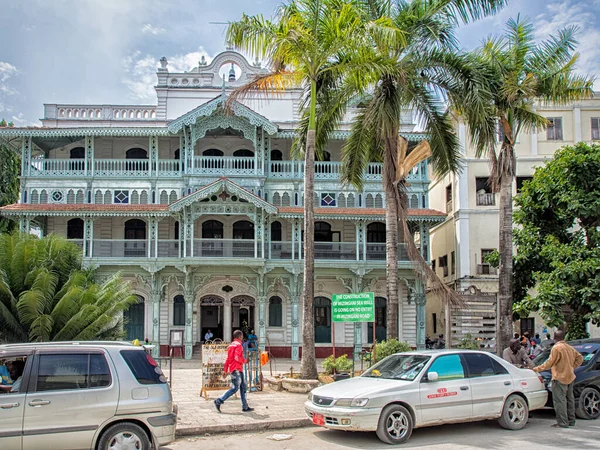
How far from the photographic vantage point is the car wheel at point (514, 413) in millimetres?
10773

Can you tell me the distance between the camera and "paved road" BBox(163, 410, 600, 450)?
952 cm

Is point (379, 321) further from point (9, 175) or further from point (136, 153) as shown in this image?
point (9, 175)

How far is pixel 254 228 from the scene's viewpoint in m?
29.2

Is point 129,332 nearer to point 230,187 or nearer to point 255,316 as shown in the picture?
point 255,316

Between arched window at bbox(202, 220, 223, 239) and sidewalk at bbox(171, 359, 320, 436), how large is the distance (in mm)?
14401

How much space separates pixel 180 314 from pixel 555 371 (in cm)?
2092

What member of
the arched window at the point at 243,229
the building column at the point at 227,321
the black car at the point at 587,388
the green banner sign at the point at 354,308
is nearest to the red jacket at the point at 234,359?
the green banner sign at the point at 354,308

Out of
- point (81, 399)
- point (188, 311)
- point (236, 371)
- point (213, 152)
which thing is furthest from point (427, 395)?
point (213, 152)

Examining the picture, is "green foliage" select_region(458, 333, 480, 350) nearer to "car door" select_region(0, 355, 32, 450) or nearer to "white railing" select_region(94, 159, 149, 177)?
"car door" select_region(0, 355, 32, 450)

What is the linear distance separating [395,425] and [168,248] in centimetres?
2017

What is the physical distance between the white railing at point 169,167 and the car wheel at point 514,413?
21216mm

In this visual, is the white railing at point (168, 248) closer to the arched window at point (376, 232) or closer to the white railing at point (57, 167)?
the white railing at point (57, 167)

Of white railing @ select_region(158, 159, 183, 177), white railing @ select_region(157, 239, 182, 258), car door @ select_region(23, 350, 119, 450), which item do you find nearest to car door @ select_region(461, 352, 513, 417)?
car door @ select_region(23, 350, 119, 450)

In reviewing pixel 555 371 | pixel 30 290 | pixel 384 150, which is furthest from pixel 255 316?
pixel 555 371
